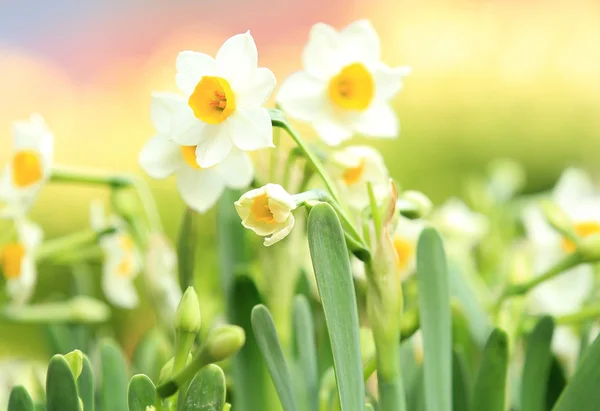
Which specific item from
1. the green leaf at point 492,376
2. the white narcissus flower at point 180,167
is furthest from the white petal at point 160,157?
the green leaf at point 492,376

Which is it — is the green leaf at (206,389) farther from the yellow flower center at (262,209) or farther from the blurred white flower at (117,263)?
the blurred white flower at (117,263)

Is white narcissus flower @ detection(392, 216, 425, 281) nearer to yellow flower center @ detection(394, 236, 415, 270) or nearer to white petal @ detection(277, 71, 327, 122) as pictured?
yellow flower center @ detection(394, 236, 415, 270)

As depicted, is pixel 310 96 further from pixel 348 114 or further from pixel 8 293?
pixel 8 293

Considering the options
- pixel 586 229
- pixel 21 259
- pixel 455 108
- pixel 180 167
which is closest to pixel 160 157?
pixel 180 167

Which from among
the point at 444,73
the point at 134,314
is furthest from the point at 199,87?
the point at 444,73

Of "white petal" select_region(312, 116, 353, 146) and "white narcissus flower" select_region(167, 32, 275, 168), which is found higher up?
"white narcissus flower" select_region(167, 32, 275, 168)

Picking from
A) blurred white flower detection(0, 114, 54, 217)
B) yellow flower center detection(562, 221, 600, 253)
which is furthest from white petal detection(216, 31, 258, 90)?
yellow flower center detection(562, 221, 600, 253)

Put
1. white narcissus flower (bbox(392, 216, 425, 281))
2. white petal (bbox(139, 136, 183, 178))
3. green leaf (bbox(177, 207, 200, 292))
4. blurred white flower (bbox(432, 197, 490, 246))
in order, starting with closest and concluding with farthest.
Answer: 1. white petal (bbox(139, 136, 183, 178))
2. green leaf (bbox(177, 207, 200, 292))
3. white narcissus flower (bbox(392, 216, 425, 281))
4. blurred white flower (bbox(432, 197, 490, 246))

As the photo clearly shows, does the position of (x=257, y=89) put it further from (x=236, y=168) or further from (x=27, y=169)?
(x=27, y=169)
